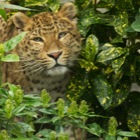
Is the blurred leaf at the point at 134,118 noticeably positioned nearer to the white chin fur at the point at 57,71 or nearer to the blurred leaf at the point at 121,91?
the blurred leaf at the point at 121,91

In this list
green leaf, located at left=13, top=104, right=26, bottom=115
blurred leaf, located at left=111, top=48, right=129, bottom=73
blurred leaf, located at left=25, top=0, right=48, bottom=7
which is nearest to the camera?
green leaf, located at left=13, top=104, right=26, bottom=115

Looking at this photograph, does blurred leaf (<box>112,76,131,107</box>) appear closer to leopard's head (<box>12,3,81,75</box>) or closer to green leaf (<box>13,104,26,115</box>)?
leopard's head (<box>12,3,81,75</box>)

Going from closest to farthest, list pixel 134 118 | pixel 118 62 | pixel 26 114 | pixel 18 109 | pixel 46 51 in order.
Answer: pixel 18 109
pixel 26 114
pixel 118 62
pixel 134 118
pixel 46 51

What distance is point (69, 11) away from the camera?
17.0ft

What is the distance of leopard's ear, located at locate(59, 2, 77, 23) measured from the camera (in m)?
5.11

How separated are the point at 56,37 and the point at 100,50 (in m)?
0.51

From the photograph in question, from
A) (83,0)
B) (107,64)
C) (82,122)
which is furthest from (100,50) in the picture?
(82,122)

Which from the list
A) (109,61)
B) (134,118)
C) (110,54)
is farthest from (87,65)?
(134,118)

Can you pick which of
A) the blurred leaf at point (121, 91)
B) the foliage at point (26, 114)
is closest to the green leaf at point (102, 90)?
the blurred leaf at point (121, 91)

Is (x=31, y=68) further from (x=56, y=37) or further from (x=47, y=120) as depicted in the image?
(x=47, y=120)

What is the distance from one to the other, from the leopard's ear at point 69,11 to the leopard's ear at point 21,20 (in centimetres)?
28

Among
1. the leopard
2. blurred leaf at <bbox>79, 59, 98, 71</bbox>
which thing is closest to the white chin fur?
the leopard

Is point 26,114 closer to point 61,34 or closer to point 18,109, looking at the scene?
point 18,109

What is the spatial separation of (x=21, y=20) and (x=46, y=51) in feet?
1.30
